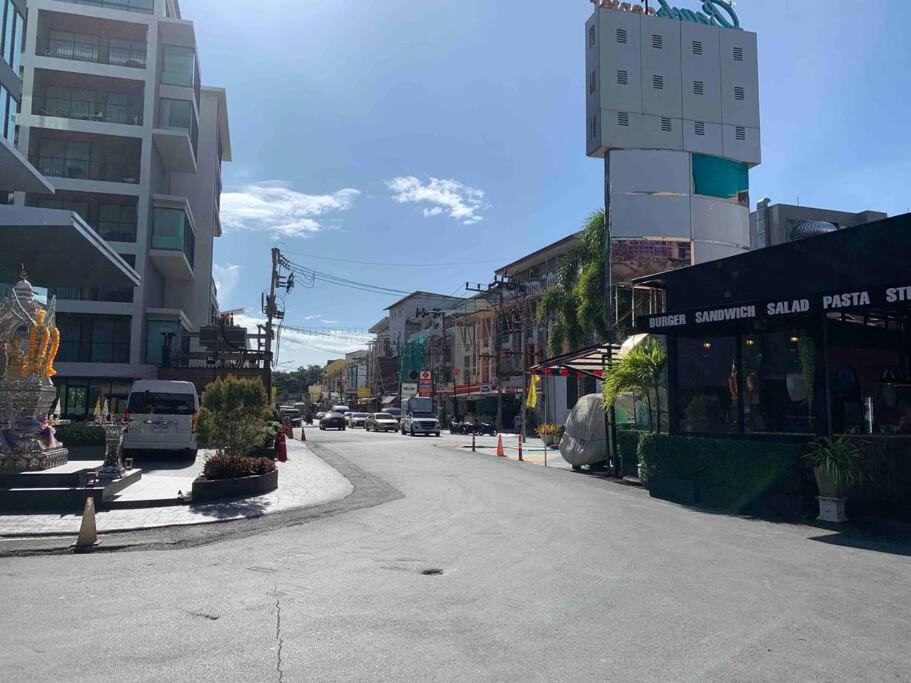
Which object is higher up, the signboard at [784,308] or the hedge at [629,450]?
the signboard at [784,308]

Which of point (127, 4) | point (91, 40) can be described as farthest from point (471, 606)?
point (127, 4)

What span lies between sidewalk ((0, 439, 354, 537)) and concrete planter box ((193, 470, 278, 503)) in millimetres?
227

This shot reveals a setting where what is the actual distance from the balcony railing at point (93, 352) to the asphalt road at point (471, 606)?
3214 cm

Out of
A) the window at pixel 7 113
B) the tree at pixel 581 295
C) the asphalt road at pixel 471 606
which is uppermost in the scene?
the window at pixel 7 113

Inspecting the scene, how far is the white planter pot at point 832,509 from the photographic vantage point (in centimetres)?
1136

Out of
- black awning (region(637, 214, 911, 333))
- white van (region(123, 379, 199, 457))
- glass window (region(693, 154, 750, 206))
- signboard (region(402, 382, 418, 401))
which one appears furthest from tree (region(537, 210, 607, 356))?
signboard (region(402, 382, 418, 401))

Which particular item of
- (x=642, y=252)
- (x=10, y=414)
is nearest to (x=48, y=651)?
(x=10, y=414)

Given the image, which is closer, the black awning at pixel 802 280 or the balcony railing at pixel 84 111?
the black awning at pixel 802 280

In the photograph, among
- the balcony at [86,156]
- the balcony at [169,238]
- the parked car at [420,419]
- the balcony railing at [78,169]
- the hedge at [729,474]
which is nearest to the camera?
the hedge at [729,474]

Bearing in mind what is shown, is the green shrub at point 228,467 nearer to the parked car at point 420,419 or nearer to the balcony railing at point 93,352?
the balcony railing at point 93,352

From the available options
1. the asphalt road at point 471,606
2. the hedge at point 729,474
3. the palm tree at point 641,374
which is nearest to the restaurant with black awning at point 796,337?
the hedge at point 729,474

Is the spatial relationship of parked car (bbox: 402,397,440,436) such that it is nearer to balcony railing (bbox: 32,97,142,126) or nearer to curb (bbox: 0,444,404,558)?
balcony railing (bbox: 32,97,142,126)

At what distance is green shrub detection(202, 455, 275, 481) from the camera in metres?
14.0

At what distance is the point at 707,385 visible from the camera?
15.2m
